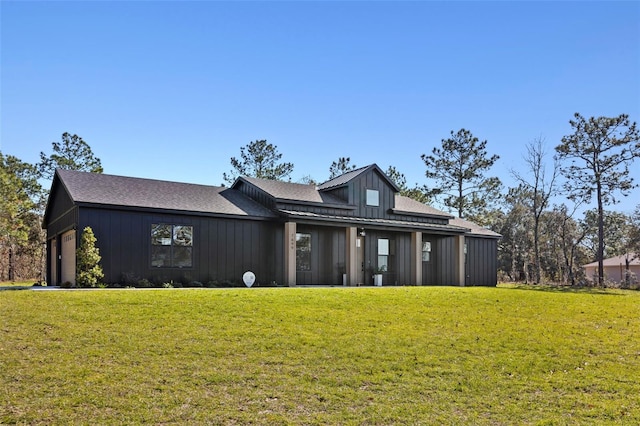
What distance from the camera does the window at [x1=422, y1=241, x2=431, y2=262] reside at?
82.1 feet

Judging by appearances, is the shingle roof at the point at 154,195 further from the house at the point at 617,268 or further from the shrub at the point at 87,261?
the house at the point at 617,268

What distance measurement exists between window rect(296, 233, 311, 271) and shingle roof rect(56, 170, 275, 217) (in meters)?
1.64

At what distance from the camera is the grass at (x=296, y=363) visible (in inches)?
261

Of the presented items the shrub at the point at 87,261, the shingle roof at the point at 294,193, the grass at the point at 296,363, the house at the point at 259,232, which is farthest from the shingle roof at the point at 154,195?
the grass at the point at 296,363

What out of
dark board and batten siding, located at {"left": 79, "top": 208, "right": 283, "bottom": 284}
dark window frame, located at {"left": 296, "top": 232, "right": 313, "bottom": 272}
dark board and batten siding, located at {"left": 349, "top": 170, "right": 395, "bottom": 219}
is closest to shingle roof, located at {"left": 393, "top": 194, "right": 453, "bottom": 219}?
dark board and batten siding, located at {"left": 349, "top": 170, "right": 395, "bottom": 219}

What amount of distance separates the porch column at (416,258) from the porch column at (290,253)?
618 cm

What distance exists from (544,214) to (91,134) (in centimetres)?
3804

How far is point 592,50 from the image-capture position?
18.1 m

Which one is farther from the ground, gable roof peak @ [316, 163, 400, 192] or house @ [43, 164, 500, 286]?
gable roof peak @ [316, 163, 400, 192]

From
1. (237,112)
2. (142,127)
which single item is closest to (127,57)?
(142,127)

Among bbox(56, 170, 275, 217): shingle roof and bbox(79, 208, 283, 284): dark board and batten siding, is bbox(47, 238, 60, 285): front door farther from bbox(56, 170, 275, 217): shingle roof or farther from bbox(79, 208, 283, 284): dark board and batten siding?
bbox(79, 208, 283, 284): dark board and batten siding

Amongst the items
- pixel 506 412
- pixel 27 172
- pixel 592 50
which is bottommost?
pixel 506 412

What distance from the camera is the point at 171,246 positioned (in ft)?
59.2

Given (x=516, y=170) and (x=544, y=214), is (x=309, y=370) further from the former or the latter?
(x=544, y=214)
